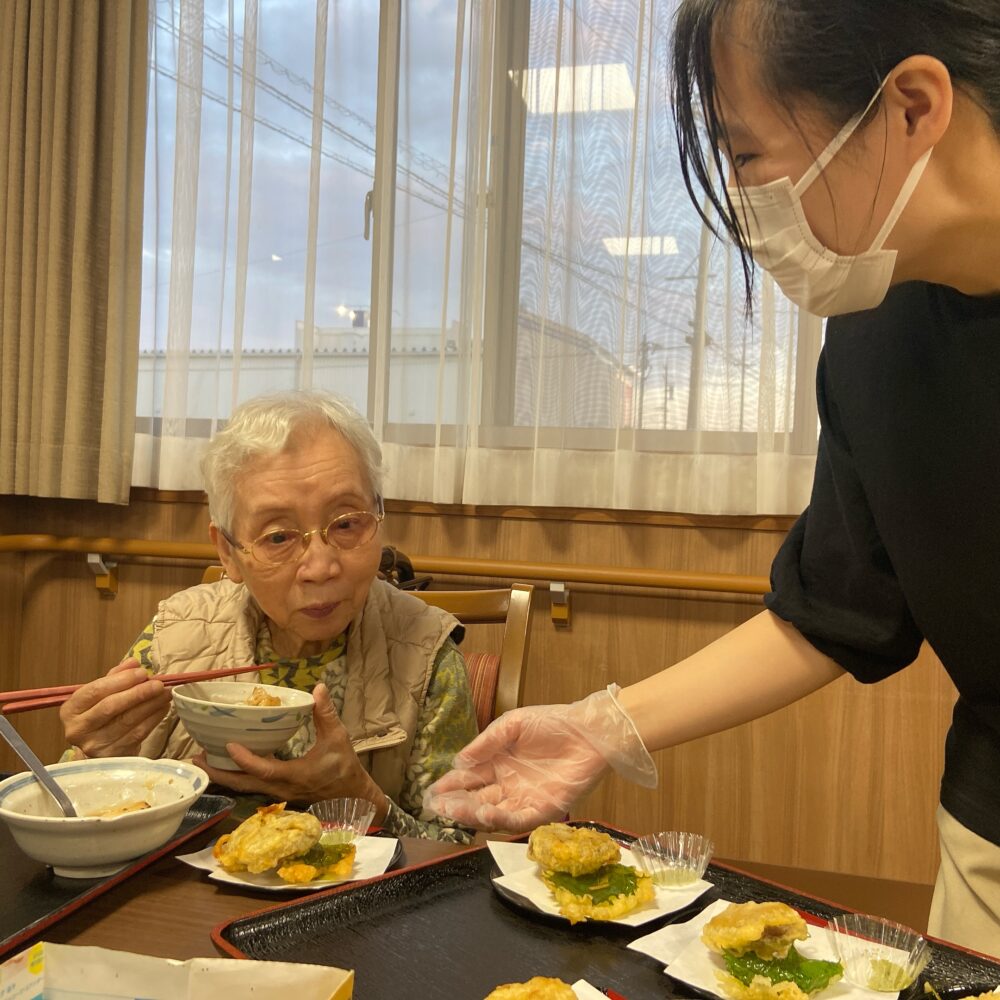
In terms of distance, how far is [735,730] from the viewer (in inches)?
98.3

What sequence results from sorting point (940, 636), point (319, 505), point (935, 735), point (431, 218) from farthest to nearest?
1. point (431, 218)
2. point (935, 735)
3. point (319, 505)
4. point (940, 636)

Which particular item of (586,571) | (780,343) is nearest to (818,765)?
(586,571)

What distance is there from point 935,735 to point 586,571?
0.96 metres

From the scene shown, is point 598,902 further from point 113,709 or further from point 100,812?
point 113,709

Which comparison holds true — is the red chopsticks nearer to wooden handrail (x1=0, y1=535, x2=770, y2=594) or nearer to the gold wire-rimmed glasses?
the gold wire-rimmed glasses

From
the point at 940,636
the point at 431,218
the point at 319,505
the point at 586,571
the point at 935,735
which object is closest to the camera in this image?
the point at 940,636

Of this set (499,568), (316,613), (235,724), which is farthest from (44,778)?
(499,568)

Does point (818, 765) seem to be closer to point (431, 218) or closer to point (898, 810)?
point (898, 810)

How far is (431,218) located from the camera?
2.69 m

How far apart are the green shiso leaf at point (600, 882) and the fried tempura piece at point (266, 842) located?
0.26 metres

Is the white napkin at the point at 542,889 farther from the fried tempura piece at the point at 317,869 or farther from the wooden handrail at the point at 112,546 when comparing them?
the wooden handrail at the point at 112,546

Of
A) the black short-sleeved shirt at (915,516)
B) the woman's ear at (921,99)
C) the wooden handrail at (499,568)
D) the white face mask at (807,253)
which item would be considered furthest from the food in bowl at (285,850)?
the wooden handrail at (499,568)

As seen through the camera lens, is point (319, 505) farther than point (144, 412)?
No

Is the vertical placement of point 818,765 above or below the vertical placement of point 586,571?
below
